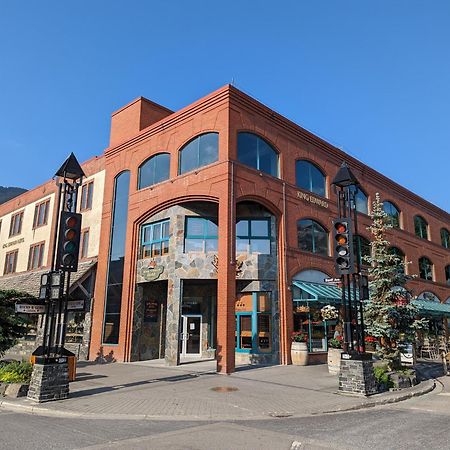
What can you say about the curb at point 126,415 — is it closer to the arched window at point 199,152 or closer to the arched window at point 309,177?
the arched window at point 199,152

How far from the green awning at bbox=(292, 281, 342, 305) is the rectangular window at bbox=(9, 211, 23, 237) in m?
25.6

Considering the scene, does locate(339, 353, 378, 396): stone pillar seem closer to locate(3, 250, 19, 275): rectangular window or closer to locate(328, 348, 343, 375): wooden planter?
locate(328, 348, 343, 375): wooden planter

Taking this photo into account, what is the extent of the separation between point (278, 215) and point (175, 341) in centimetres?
778

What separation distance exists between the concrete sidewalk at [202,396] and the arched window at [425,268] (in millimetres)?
21304

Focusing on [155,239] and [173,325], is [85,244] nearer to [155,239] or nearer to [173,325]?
[155,239]

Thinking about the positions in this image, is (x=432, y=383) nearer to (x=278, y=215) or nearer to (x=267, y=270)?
(x=267, y=270)

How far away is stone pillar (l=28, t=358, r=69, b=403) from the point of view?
Result: 34.3 ft

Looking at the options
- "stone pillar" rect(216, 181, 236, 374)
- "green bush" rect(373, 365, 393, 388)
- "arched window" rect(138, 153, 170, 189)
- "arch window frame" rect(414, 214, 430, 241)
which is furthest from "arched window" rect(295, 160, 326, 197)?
"arch window frame" rect(414, 214, 430, 241)

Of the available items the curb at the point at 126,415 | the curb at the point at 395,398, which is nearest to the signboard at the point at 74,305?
the curb at the point at 126,415

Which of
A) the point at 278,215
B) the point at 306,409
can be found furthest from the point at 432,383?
the point at 278,215

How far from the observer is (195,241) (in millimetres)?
20250

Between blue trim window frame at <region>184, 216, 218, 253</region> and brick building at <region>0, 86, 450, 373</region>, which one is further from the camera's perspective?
blue trim window frame at <region>184, 216, 218, 253</region>

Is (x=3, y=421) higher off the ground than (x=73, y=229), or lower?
lower

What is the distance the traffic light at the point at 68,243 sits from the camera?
11.8 meters
